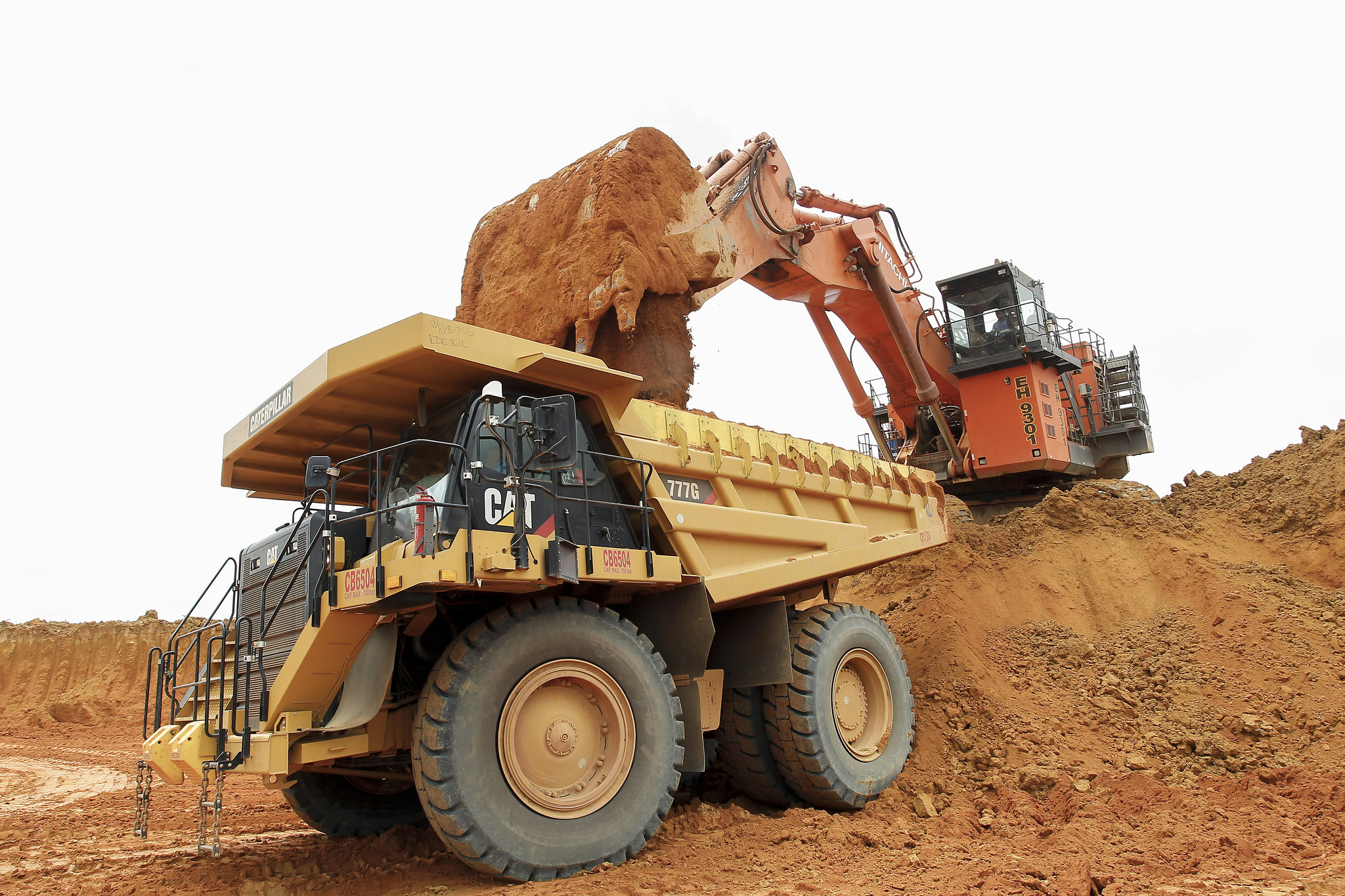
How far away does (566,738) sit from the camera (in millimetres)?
4895

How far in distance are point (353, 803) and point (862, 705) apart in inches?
151

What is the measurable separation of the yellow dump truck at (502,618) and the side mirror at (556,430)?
1 cm

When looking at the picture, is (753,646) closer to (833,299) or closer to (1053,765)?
(1053,765)

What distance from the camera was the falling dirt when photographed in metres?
4.98

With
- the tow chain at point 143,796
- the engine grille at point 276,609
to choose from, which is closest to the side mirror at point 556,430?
the engine grille at point 276,609

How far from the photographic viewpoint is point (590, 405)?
18.7 feet

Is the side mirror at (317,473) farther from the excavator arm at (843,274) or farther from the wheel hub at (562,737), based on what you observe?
the excavator arm at (843,274)

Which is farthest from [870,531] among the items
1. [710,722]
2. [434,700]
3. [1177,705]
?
[434,700]

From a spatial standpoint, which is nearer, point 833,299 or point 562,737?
Result: point 562,737

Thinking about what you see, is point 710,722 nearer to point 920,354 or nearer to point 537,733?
point 537,733

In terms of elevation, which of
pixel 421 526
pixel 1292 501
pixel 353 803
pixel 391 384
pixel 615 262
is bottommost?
pixel 353 803

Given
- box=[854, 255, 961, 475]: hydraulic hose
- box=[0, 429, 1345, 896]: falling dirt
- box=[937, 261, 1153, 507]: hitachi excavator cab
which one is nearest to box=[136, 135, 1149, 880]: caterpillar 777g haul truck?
box=[0, 429, 1345, 896]: falling dirt

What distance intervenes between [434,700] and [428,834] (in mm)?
2268

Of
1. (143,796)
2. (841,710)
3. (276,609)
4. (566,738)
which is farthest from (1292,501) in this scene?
(143,796)
